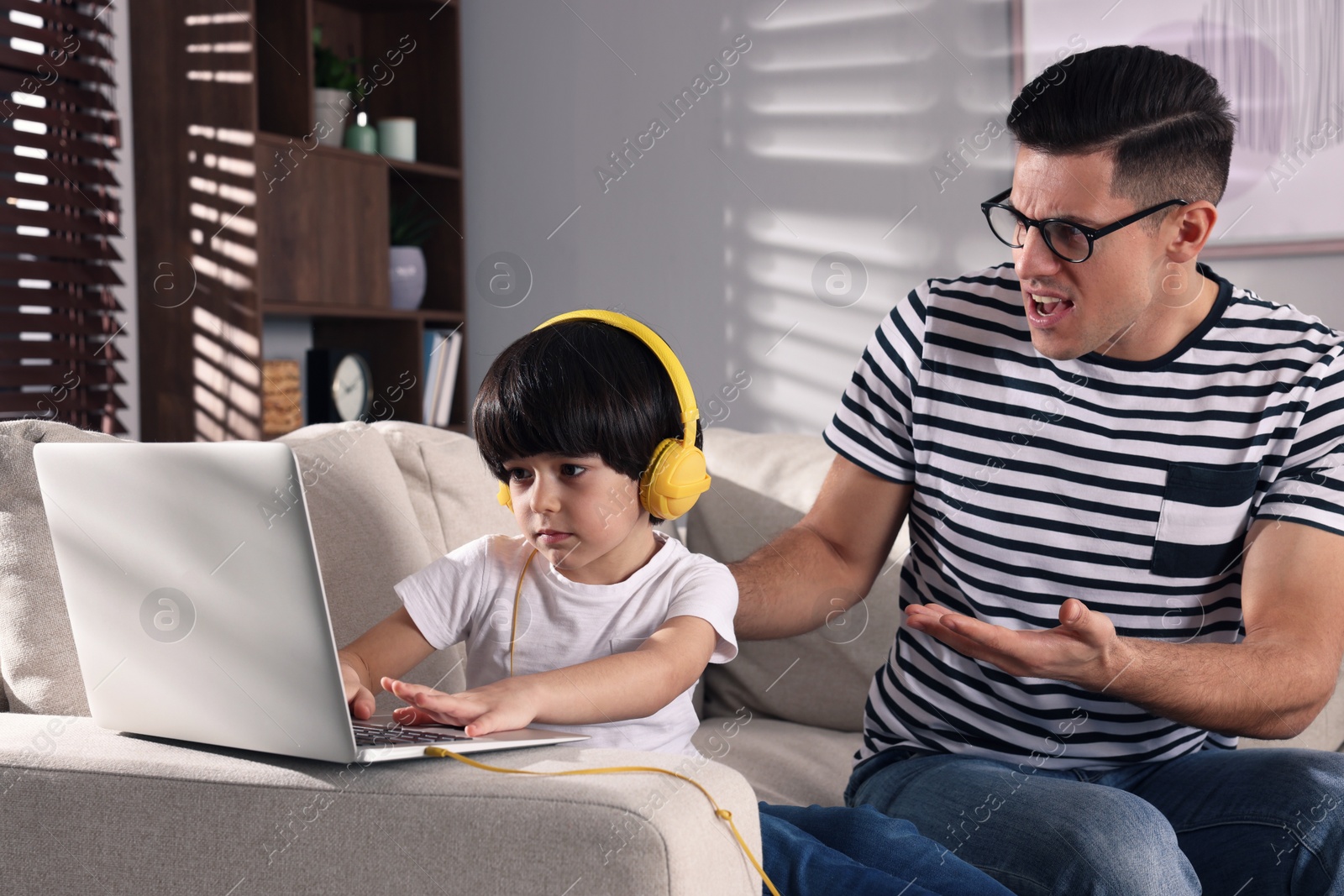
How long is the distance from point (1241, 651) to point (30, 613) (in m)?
1.18

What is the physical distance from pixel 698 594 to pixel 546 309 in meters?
2.43

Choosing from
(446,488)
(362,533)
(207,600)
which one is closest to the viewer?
(207,600)

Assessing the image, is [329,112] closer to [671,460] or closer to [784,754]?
[784,754]

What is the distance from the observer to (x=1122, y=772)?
1.29 metres

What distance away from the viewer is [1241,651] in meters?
1.14

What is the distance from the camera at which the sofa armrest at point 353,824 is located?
789 millimetres

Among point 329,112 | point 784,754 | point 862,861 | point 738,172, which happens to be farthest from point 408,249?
point 862,861

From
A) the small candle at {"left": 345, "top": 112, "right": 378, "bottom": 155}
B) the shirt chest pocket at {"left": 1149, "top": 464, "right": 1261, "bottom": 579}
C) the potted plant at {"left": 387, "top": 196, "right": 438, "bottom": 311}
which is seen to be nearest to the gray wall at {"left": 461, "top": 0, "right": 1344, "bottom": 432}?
the potted plant at {"left": 387, "top": 196, "right": 438, "bottom": 311}

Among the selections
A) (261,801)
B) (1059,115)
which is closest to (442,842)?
(261,801)

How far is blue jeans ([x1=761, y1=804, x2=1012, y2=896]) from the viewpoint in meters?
0.98

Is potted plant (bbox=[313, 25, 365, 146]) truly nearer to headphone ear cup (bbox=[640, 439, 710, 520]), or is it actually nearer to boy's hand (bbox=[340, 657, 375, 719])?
headphone ear cup (bbox=[640, 439, 710, 520])

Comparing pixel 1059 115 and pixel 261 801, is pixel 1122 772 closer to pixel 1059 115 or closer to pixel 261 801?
pixel 1059 115

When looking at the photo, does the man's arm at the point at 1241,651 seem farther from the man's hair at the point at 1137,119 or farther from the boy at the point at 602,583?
the man's hair at the point at 1137,119

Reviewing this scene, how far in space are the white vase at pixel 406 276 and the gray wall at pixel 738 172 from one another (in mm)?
232
